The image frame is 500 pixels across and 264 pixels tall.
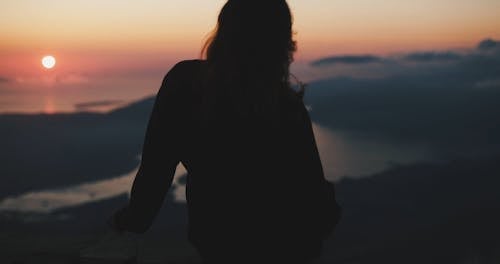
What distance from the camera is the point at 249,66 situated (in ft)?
4.93

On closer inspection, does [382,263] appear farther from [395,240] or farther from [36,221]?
[36,221]

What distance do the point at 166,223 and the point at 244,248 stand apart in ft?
561

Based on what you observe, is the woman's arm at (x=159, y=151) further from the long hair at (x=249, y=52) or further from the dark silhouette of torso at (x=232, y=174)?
the long hair at (x=249, y=52)

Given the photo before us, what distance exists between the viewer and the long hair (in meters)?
1.47

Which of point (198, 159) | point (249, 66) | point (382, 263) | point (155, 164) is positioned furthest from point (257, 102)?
point (382, 263)

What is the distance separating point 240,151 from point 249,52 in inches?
11.9

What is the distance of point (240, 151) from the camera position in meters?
1.48

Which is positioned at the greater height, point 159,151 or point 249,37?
point 249,37

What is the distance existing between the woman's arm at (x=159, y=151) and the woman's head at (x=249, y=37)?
0.16 meters

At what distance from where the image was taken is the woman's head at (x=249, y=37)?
4.94 ft

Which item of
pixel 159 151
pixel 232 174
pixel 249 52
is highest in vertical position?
pixel 249 52

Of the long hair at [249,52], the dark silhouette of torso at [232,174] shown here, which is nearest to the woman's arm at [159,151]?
the dark silhouette of torso at [232,174]

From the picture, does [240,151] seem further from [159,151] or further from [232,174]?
[159,151]

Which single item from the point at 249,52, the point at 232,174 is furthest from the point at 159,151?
the point at 249,52
